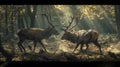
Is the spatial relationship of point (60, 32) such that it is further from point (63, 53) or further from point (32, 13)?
point (32, 13)

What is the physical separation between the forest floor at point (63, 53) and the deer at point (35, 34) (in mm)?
111

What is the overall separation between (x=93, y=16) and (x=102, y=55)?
1.05 metres

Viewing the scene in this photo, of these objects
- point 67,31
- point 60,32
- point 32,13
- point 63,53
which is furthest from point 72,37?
point 32,13

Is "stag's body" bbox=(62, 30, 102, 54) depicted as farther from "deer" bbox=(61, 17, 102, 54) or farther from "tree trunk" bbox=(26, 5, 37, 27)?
"tree trunk" bbox=(26, 5, 37, 27)

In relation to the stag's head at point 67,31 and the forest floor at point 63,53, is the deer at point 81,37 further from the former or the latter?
the forest floor at point 63,53

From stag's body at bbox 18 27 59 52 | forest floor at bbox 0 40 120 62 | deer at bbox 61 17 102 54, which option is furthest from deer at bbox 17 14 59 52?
deer at bbox 61 17 102 54

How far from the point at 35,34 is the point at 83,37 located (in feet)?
4.21

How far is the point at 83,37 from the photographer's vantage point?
6621mm

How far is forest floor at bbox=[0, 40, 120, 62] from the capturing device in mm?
6469

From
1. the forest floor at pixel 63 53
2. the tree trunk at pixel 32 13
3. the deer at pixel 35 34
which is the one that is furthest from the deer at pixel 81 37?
the tree trunk at pixel 32 13

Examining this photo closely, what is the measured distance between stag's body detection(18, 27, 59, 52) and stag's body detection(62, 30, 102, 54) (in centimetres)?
34

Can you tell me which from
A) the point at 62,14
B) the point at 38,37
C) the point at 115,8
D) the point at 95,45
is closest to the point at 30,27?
the point at 38,37

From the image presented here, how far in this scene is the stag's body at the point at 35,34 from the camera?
650cm

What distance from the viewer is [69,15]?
6.45 metres
